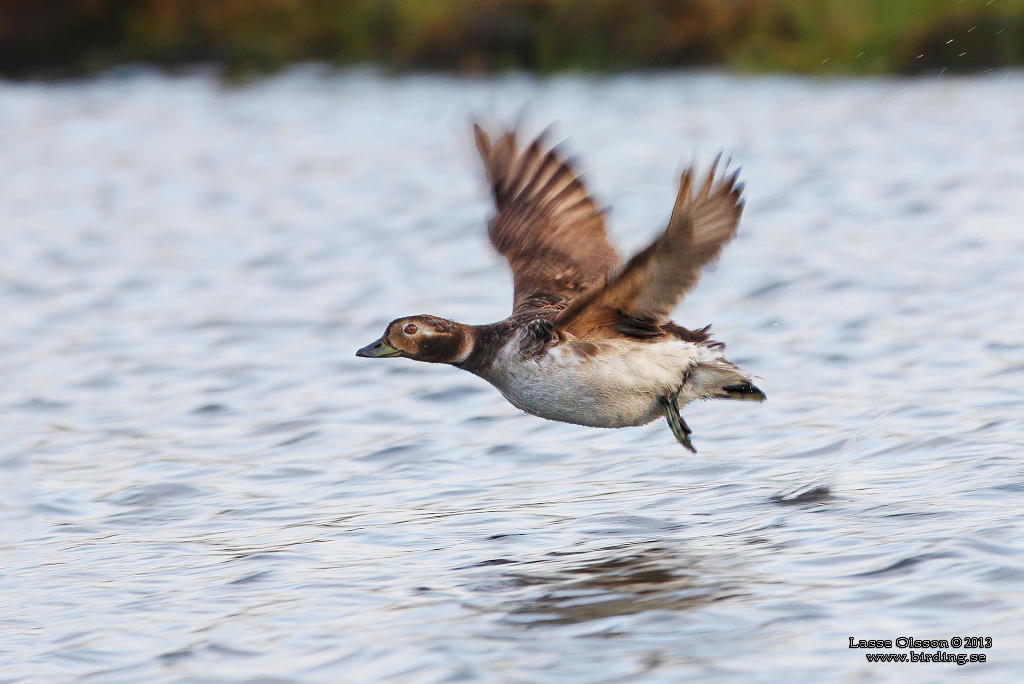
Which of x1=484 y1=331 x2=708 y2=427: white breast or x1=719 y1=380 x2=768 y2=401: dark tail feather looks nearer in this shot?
x1=484 y1=331 x2=708 y2=427: white breast

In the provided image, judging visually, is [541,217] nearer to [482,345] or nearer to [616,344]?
[482,345]

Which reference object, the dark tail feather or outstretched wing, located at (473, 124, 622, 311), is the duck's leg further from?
outstretched wing, located at (473, 124, 622, 311)

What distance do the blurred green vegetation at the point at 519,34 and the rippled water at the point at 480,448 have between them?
83.3 inches

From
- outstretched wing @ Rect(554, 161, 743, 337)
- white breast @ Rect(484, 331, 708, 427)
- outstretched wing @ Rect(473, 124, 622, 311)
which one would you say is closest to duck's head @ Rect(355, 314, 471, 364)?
white breast @ Rect(484, 331, 708, 427)

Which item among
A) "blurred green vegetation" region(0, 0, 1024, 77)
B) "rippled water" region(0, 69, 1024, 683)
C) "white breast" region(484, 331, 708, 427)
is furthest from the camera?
"blurred green vegetation" region(0, 0, 1024, 77)

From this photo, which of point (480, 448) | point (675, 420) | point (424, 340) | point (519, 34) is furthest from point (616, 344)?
point (519, 34)

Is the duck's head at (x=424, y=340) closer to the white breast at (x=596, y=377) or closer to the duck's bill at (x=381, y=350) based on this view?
the duck's bill at (x=381, y=350)

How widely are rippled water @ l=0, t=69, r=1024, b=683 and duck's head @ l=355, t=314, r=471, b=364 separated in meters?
0.85

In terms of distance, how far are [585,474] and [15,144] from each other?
1697cm

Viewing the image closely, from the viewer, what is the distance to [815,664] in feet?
16.2

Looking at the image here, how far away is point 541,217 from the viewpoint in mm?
8125

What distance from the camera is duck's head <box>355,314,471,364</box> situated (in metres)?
7.07

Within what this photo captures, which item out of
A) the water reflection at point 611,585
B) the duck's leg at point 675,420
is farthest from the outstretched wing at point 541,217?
the water reflection at point 611,585

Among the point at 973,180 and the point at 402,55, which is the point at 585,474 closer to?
the point at 973,180
